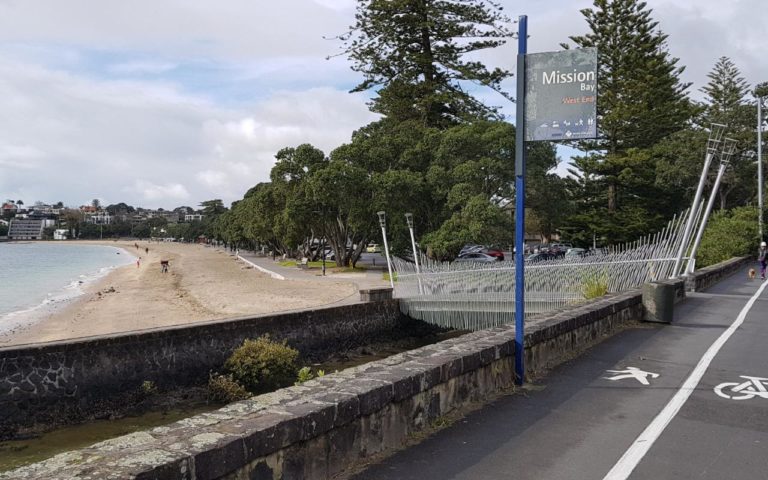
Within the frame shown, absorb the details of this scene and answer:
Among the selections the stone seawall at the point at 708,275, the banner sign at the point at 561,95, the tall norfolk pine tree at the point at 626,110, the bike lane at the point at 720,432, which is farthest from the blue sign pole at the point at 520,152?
the tall norfolk pine tree at the point at 626,110

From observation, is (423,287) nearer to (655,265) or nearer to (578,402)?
(655,265)

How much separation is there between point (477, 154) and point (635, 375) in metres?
22.9

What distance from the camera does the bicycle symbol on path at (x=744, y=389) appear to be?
589cm

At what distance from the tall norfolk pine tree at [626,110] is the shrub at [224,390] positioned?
33.2 metres

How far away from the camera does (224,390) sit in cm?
1162

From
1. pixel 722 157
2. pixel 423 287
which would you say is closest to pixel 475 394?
pixel 423 287

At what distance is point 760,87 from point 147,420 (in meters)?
52.7

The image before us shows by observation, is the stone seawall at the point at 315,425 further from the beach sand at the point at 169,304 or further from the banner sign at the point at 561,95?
the beach sand at the point at 169,304

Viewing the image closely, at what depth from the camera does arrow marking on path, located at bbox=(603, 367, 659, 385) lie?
649cm

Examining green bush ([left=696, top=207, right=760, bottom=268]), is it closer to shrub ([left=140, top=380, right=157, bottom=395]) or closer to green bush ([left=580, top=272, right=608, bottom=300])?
green bush ([left=580, top=272, right=608, bottom=300])

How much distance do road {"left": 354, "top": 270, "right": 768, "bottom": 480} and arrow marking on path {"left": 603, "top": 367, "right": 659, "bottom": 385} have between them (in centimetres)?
1

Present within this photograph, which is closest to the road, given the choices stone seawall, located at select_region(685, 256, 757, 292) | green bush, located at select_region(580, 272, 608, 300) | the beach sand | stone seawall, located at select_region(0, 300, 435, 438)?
green bush, located at select_region(580, 272, 608, 300)

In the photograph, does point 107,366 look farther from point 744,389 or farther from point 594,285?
point 594,285

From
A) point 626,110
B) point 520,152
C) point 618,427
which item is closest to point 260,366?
point 520,152
